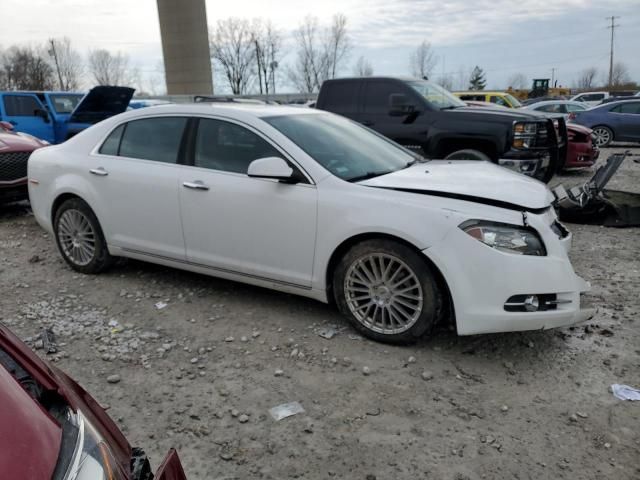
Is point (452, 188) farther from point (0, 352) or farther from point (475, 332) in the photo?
point (0, 352)

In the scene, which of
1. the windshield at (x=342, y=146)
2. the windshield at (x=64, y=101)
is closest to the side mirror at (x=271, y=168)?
the windshield at (x=342, y=146)

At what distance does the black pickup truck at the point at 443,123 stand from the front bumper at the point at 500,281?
12.1 feet

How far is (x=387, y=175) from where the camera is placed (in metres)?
3.91

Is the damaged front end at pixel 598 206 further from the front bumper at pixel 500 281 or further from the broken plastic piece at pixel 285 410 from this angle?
the broken plastic piece at pixel 285 410

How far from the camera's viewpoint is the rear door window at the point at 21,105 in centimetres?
1190

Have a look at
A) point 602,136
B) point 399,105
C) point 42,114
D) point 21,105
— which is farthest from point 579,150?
point 21,105

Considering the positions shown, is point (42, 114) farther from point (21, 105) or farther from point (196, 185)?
point (196, 185)

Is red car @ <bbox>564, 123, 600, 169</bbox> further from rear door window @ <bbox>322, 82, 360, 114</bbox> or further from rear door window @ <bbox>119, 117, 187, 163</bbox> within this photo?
rear door window @ <bbox>119, 117, 187, 163</bbox>

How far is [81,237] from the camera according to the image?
5027 millimetres

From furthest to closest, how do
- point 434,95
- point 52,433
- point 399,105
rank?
1. point 434,95
2. point 399,105
3. point 52,433

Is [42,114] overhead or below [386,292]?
overhead

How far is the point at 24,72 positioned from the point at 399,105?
2516 inches

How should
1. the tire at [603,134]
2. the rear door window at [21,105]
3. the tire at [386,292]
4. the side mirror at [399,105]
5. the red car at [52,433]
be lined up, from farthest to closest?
1. the tire at [603,134]
2. the rear door window at [21,105]
3. the side mirror at [399,105]
4. the tire at [386,292]
5. the red car at [52,433]

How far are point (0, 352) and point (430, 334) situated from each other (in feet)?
8.66
